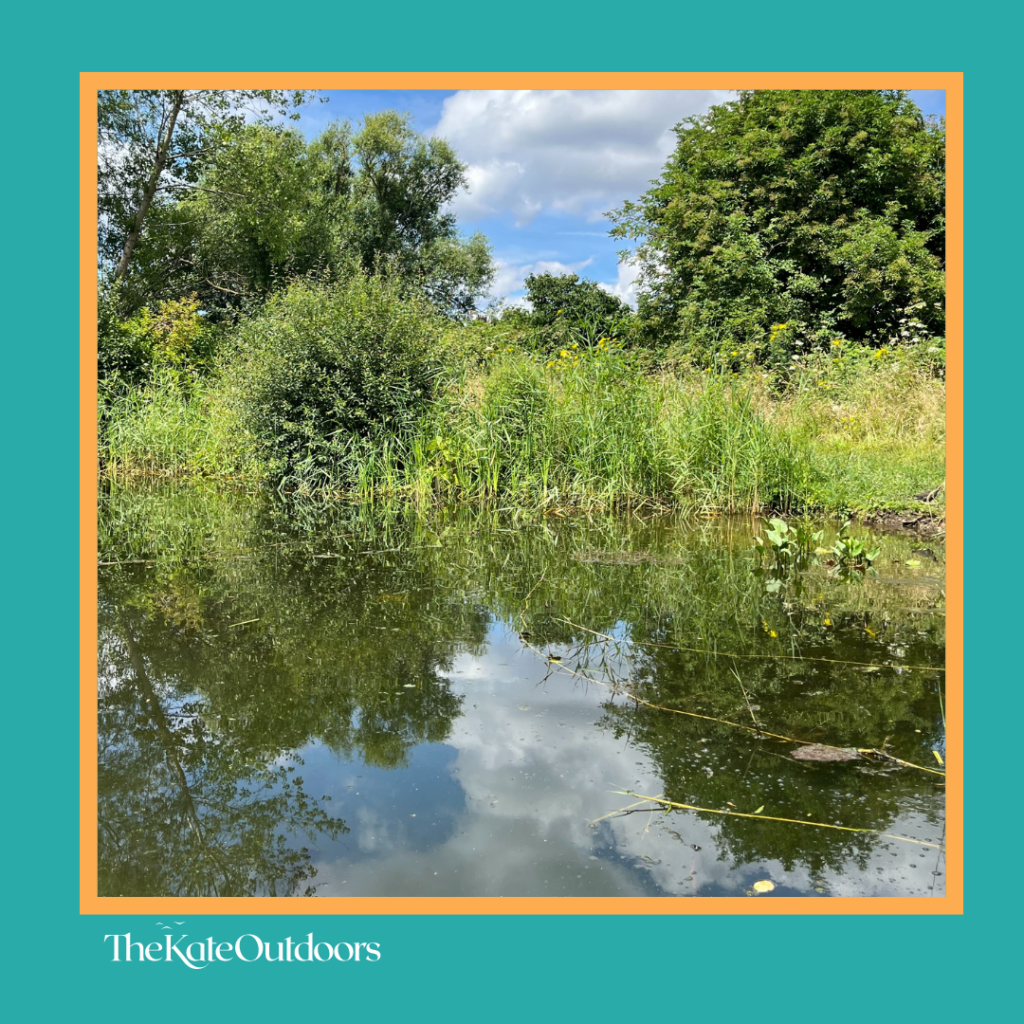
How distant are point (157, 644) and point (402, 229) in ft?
124

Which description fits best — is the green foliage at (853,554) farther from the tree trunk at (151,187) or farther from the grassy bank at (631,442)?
the tree trunk at (151,187)

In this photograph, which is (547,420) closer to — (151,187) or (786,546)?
(786,546)

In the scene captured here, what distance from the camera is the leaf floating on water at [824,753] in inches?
122

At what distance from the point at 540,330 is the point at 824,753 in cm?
1027

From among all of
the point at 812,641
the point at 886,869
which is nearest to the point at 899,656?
the point at 812,641

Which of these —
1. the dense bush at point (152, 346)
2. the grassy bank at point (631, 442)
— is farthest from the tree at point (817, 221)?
the dense bush at point (152, 346)

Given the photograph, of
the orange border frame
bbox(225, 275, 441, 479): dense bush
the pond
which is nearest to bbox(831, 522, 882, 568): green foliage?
the pond

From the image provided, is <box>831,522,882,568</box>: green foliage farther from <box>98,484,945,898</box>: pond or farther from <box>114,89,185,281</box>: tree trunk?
<box>114,89,185,281</box>: tree trunk

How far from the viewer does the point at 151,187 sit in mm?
23125

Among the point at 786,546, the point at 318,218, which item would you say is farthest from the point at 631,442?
the point at 318,218

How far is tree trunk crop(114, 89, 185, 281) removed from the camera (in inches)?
892

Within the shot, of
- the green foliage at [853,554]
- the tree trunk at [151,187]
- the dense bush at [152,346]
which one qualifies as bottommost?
the green foliage at [853,554]

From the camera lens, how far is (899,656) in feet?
13.8

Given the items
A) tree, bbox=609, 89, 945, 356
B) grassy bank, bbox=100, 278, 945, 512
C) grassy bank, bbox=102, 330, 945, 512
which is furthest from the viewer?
tree, bbox=609, 89, 945, 356
